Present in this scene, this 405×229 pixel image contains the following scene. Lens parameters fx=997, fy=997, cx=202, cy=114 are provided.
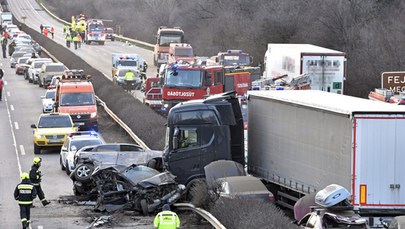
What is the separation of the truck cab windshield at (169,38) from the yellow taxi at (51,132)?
34.4m

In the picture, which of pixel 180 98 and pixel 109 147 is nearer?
pixel 109 147

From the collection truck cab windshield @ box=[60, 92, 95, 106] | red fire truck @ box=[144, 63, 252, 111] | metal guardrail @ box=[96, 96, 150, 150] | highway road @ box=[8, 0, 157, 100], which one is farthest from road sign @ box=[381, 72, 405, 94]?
highway road @ box=[8, 0, 157, 100]

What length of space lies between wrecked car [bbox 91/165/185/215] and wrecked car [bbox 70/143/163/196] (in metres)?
1.16

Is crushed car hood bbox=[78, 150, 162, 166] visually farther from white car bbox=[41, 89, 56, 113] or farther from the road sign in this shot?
white car bbox=[41, 89, 56, 113]

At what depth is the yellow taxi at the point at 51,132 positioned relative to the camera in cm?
3559

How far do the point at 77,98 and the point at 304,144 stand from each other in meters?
21.2

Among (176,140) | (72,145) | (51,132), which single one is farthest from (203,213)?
(51,132)

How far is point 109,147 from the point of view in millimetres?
28328

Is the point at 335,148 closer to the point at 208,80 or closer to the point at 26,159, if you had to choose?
the point at 26,159

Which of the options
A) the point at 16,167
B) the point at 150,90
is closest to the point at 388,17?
the point at 150,90

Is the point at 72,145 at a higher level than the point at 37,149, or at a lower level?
higher

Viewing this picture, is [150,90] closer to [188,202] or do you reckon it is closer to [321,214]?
[188,202]

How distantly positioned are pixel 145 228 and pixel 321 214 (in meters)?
6.69

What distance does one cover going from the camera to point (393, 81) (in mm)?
38719
